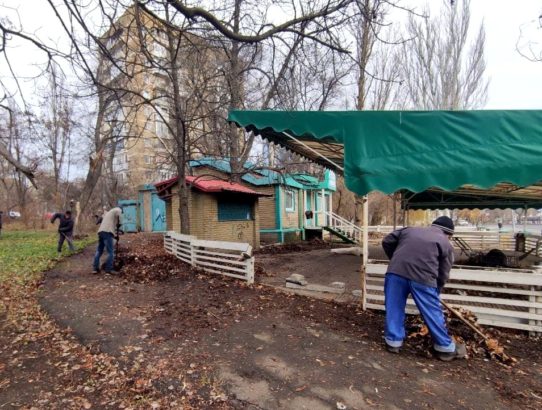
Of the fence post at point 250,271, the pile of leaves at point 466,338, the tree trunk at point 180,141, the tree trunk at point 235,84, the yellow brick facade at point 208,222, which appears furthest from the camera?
the yellow brick facade at point 208,222

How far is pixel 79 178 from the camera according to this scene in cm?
3762

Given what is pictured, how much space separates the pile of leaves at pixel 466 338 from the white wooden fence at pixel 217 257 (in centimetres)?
362

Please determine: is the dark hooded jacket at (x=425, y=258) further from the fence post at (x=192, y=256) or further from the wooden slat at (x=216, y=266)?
the fence post at (x=192, y=256)

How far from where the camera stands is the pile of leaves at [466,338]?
426 centimetres

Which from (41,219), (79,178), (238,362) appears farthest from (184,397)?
(79,178)

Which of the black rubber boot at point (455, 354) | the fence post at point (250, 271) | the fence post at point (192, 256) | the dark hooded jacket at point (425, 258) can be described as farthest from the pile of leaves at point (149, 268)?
the black rubber boot at point (455, 354)

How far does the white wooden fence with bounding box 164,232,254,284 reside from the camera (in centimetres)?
776

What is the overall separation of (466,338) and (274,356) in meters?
2.59

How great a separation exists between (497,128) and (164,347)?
17.5ft

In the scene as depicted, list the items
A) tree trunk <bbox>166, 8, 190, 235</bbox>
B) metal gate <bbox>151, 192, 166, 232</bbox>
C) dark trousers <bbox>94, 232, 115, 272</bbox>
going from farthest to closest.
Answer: metal gate <bbox>151, 192, 166, 232</bbox> → tree trunk <bbox>166, 8, 190, 235</bbox> → dark trousers <bbox>94, 232, 115, 272</bbox>

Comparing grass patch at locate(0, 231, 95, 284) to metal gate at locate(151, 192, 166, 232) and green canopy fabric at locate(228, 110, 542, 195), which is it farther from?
metal gate at locate(151, 192, 166, 232)

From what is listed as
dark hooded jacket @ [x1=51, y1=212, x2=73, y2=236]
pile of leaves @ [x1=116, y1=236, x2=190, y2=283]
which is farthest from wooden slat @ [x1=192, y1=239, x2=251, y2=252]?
dark hooded jacket @ [x1=51, y1=212, x2=73, y2=236]

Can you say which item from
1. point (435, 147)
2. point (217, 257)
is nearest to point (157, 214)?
point (217, 257)

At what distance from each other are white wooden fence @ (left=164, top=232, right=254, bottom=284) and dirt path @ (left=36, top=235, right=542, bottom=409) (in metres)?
0.99
